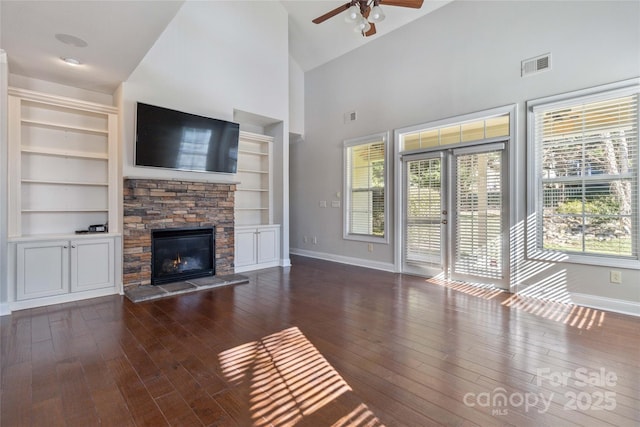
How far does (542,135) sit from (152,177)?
17.2 ft

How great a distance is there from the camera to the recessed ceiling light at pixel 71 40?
2.93m

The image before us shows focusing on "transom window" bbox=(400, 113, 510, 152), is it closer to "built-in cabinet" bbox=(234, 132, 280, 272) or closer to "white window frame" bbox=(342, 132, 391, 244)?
"white window frame" bbox=(342, 132, 391, 244)

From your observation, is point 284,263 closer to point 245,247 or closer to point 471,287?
point 245,247

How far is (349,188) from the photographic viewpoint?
6.47 meters

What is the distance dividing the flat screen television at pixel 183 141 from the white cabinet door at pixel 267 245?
131cm

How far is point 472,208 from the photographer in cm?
477

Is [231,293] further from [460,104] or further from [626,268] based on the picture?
[626,268]

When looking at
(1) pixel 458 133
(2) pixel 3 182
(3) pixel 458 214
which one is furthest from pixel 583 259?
(2) pixel 3 182

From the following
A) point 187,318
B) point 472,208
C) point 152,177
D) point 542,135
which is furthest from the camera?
point 472,208

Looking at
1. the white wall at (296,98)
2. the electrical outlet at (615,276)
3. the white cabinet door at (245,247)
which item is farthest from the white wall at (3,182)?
the electrical outlet at (615,276)

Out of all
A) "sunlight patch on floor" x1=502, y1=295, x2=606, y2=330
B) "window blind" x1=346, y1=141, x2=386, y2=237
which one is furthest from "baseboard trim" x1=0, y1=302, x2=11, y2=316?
"sunlight patch on floor" x1=502, y1=295, x2=606, y2=330

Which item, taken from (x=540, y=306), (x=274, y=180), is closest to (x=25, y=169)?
(x=274, y=180)

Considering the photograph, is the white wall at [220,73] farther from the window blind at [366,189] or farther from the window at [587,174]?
the window at [587,174]

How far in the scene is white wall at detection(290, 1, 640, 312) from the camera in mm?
3625
